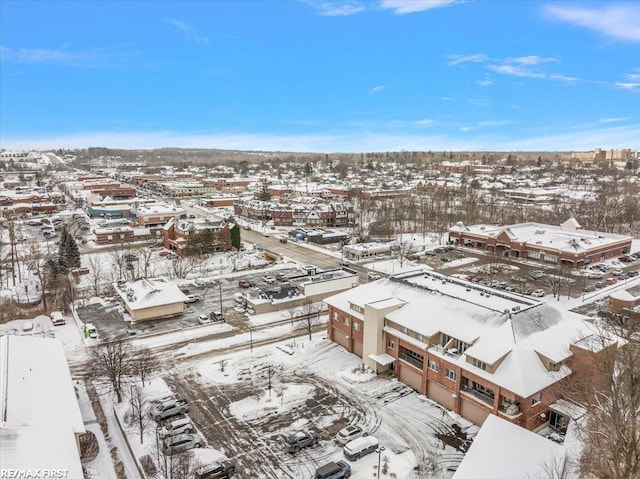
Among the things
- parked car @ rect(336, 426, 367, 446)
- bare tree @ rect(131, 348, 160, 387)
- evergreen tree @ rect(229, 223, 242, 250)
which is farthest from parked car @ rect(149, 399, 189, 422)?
evergreen tree @ rect(229, 223, 242, 250)

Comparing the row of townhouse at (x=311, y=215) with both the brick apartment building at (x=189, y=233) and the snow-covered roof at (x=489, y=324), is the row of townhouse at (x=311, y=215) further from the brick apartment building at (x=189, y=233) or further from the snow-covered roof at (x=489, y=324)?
the snow-covered roof at (x=489, y=324)

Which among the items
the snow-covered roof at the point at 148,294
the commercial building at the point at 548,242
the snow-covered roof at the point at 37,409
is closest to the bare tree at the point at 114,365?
the snow-covered roof at the point at 37,409

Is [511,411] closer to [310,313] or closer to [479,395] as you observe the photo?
[479,395]

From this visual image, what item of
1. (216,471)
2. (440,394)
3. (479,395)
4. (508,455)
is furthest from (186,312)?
(508,455)

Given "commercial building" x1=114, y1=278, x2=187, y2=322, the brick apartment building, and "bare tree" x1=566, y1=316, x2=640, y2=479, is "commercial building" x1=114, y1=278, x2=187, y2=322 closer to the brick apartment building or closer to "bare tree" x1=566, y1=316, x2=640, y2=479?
the brick apartment building

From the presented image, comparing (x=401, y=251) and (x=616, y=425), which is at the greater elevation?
(x=616, y=425)
